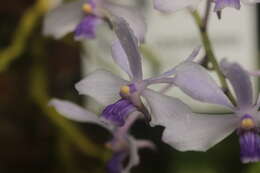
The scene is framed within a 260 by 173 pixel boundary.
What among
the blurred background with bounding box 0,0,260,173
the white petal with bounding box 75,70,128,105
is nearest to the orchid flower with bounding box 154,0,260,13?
the white petal with bounding box 75,70,128,105

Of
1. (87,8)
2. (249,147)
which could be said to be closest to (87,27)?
(87,8)

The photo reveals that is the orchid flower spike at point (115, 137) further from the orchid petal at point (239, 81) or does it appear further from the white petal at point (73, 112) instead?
the orchid petal at point (239, 81)

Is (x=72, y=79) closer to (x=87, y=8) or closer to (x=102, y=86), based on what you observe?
(x=87, y=8)

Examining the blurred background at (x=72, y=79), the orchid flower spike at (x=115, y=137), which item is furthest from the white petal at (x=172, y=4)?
the blurred background at (x=72, y=79)

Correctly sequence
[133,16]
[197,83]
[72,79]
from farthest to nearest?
[72,79], [133,16], [197,83]

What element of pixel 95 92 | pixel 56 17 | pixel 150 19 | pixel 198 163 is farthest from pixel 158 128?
pixel 95 92

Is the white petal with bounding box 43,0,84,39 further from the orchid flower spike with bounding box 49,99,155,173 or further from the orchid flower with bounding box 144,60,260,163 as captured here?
the orchid flower with bounding box 144,60,260,163

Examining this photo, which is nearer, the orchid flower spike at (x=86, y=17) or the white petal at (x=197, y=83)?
the white petal at (x=197, y=83)
